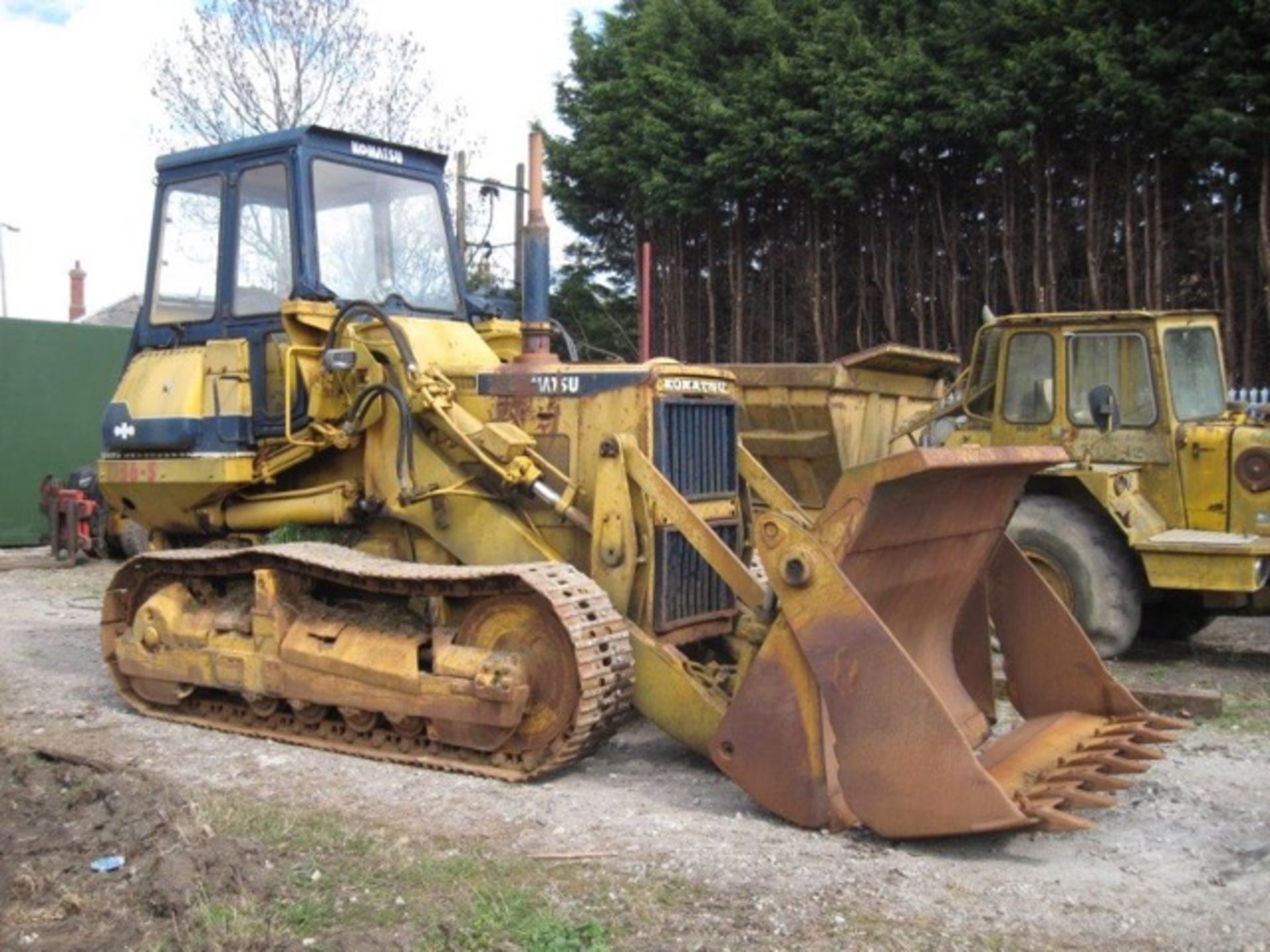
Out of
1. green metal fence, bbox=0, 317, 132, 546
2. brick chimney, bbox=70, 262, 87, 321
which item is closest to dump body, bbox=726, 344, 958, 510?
green metal fence, bbox=0, 317, 132, 546

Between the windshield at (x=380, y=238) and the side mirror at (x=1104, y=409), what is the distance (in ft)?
13.5

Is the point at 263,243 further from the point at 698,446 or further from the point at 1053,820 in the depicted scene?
the point at 1053,820

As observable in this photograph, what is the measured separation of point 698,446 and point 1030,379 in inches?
153

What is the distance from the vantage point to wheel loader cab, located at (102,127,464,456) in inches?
295

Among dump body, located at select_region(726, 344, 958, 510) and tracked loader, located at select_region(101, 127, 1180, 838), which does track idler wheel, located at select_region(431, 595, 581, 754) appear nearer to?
tracked loader, located at select_region(101, 127, 1180, 838)

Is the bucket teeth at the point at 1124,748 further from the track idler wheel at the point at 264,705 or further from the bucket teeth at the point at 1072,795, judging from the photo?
the track idler wheel at the point at 264,705

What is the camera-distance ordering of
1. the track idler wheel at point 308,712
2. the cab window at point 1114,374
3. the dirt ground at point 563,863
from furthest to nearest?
the cab window at point 1114,374
the track idler wheel at point 308,712
the dirt ground at point 563,863

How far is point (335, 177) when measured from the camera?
7.65m

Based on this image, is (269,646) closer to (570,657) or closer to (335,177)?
(570,657)

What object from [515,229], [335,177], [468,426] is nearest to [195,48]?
[515,229]

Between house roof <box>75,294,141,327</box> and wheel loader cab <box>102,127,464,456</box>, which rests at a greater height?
house roof <box>75,294,141,327</box>

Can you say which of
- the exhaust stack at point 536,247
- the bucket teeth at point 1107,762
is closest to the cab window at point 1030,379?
the exhaust stack at point 536,247

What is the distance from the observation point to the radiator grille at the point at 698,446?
6477 millimetres

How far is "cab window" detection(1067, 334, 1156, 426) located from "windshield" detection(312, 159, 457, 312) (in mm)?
4260
